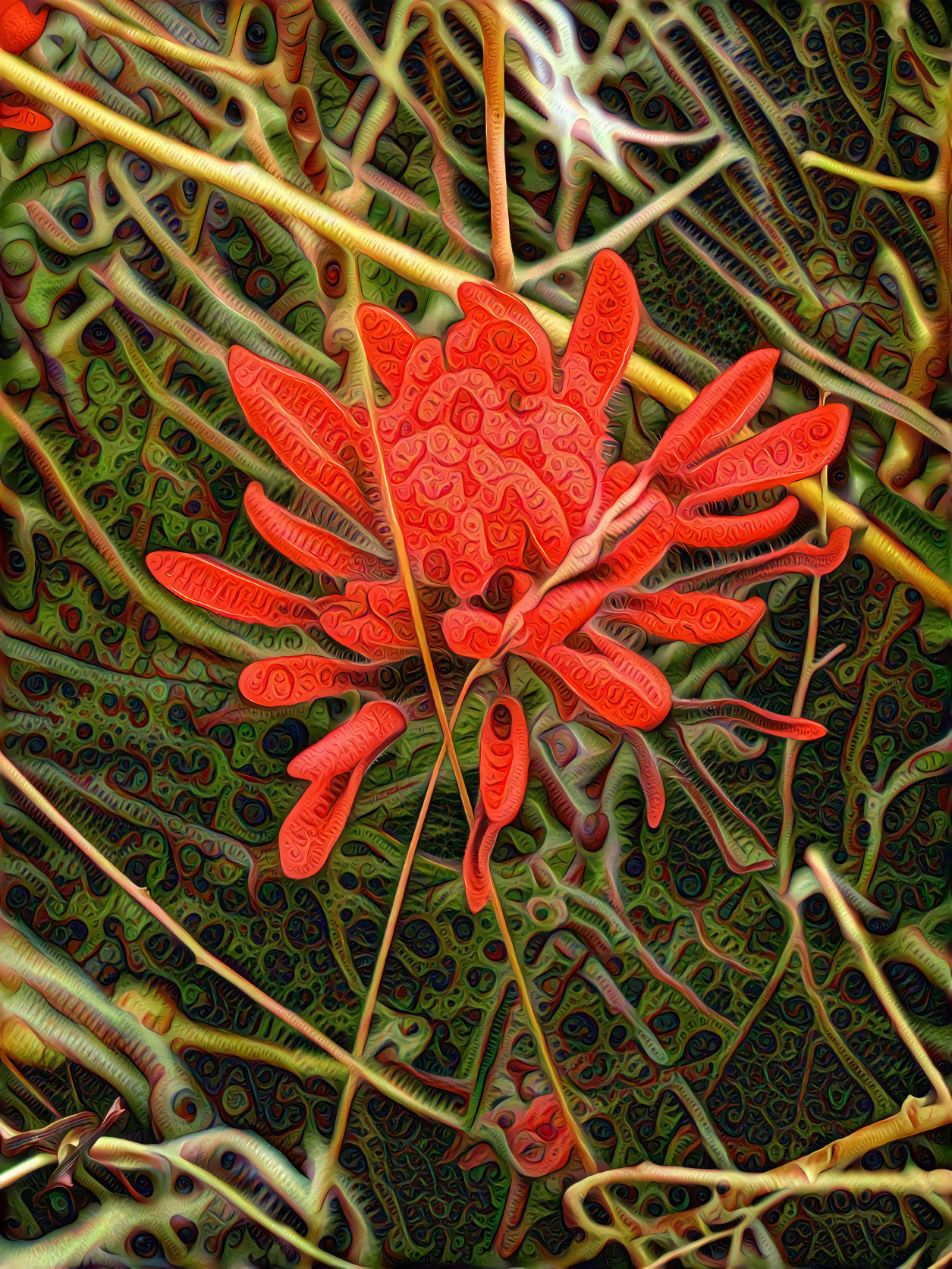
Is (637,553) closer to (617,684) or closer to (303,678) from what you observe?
(617,684)

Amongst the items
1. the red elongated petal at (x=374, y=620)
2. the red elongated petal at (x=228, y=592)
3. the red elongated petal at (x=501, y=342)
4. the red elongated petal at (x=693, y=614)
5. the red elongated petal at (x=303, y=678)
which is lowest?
the red elongated petal at (x=303, y=678)

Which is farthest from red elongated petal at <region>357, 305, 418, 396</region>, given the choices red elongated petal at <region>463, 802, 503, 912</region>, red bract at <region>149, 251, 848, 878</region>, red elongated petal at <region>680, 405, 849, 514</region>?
red elongated petal at <region>463, 802, 503, 912</region>

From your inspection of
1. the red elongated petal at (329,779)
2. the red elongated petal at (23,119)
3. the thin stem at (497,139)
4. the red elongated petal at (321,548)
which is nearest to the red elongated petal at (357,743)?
the red elongated petal at (329,779)

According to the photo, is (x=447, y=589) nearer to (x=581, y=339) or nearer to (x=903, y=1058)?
(x=581, y=339)

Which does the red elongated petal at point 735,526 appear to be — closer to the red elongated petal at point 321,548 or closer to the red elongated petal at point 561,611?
the red elongated petal at point 561,611

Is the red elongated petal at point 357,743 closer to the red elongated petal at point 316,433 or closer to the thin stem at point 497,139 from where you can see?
the red elongated petal at point 316,433

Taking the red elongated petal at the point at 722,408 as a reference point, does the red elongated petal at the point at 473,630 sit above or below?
below
